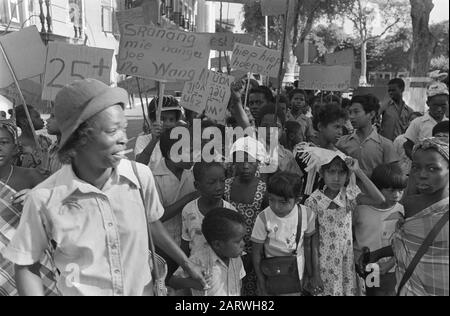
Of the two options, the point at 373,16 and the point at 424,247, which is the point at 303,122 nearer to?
the point at 424,247

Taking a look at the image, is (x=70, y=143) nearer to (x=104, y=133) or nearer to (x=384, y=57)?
(x=104, y=133)

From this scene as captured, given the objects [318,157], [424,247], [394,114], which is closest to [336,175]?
[318,157]

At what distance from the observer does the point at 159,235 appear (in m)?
1.97

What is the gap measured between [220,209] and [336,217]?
30.2 inches

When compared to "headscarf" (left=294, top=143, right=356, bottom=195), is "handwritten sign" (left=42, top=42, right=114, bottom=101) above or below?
above

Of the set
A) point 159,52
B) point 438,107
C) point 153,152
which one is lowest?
point 153,152

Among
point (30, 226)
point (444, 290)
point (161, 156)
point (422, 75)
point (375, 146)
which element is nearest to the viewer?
point (30, 226)

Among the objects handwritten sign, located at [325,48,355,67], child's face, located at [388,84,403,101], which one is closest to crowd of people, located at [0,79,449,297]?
child's face, located at [388,84,403,101]

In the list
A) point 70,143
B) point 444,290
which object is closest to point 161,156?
point 70,143

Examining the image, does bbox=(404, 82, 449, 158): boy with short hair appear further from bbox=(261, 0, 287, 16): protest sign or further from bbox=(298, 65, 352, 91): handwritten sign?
bbox=(261, 0, 287, 16): protest sign

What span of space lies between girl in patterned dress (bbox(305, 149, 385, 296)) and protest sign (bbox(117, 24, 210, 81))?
4.36 feet

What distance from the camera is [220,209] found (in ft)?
8.74

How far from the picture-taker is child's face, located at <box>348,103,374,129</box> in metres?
3.87
